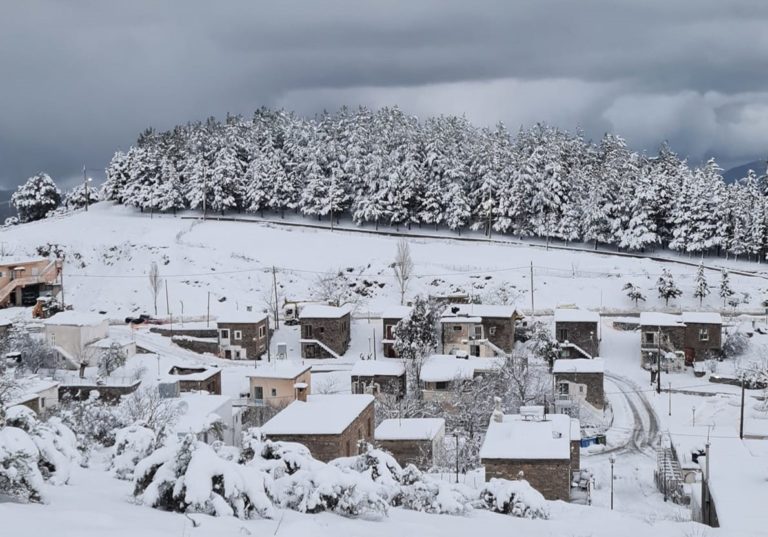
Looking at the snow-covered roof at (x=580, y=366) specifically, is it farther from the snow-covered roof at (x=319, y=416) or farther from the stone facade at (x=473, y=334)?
the snow-covered roof at (x=319, y=416)

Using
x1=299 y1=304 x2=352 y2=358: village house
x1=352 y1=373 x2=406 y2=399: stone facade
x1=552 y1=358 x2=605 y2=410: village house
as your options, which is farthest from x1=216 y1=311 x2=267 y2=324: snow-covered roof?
x1=552 y1=358 x2=605 y2=410: village house

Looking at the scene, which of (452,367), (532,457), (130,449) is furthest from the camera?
(452,367)

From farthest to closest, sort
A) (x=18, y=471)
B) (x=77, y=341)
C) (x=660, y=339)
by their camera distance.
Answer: (x=660, y=339), (x=77, y=341), (x=18, y=471)

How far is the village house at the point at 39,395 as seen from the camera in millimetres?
30189

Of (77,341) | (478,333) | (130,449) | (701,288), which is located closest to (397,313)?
(478,333)

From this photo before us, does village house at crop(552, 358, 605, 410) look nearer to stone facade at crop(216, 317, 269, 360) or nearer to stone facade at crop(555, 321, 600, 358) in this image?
stone facade at crop(555, 321, 600, 358)

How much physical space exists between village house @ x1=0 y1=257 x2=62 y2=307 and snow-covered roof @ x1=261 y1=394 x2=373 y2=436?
3798 centimetres

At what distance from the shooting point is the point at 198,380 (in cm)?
4009

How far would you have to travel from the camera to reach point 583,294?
6412 cm

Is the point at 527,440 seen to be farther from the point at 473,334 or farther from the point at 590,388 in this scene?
the point at 473,334

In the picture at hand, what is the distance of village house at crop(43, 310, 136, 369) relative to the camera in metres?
48.0

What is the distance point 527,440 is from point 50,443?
20585 mm

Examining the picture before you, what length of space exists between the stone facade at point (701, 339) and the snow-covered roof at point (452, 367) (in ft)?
42.9

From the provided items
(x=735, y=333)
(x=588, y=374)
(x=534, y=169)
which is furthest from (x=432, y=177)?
(x=588, y=374)
